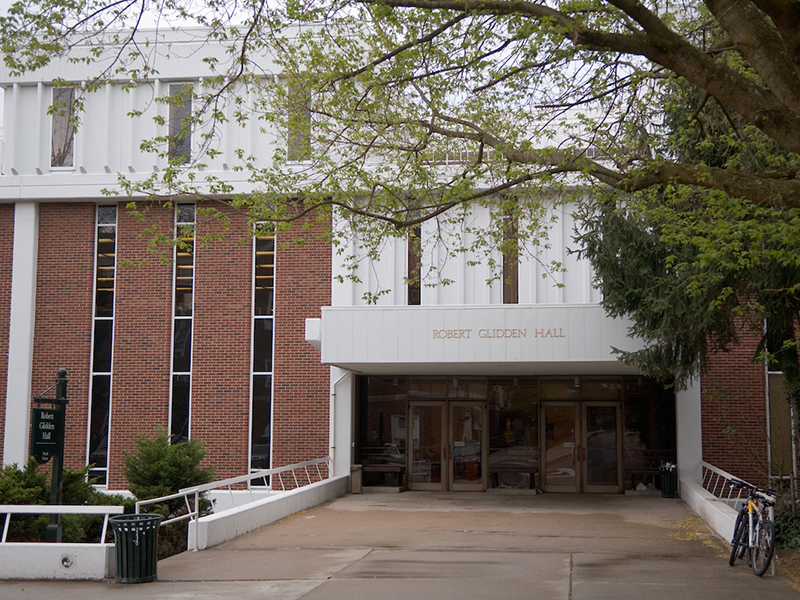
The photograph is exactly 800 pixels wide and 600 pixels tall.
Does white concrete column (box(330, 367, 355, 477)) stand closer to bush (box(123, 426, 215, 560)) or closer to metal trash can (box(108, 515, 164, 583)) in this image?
bush (box(123, 426, 215, 560))

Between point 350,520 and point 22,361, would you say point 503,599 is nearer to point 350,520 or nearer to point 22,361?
point 350,520

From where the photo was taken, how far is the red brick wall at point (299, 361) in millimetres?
20828

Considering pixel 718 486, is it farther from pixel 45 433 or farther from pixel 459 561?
pixel 45 433

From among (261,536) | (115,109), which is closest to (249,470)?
(261,536)

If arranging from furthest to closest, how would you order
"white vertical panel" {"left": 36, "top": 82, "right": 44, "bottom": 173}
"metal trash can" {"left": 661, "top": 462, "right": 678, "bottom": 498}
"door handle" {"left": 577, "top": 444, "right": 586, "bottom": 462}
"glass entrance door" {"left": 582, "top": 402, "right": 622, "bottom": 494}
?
1. "white vertical panel" {"left": 36, "top": 82, "right": 44, "bottom": 173}
2. "door handle" {"left": 577, "top": 444, "right": 586, "bottom": 462}
3. "glass entrance door" {"left": 582, "top": 402, "right": 622, "bottom": 494}
4. "metal trash can" {"left": 661, "top": 462, "right": 678, "bottom": 498}

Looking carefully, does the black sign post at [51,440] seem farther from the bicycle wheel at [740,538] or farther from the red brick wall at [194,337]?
the red brick wall at [194,337]

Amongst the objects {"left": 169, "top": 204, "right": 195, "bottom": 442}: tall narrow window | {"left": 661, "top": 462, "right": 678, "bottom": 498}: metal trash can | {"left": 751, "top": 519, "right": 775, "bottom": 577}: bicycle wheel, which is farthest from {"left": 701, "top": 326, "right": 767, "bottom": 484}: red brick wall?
{"left": 169, "top": 204, "right": 195, "bottom": 442}: tall narrow window

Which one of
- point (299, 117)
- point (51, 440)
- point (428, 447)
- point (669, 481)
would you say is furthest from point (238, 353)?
point (299, 117)

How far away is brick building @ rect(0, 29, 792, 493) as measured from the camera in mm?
20703

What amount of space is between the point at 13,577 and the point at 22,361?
41.4 feet

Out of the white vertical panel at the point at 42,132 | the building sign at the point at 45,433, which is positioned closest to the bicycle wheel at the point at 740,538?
the building sign at the point at 45,433

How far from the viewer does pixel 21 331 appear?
2167 centimetres

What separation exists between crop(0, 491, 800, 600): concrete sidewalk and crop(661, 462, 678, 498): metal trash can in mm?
2509

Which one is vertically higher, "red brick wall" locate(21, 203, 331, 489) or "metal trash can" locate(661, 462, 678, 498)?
"red brick wall" locate(21, 203, 331, 489)
